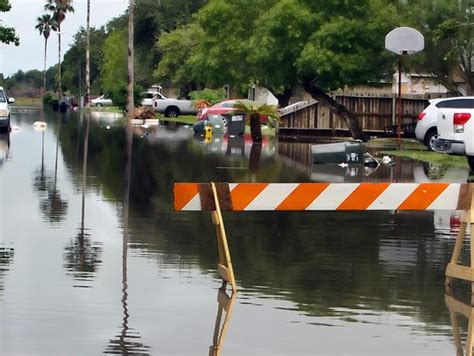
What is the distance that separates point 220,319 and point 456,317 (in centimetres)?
192

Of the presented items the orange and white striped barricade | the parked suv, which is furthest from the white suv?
the orange and white striped barricade

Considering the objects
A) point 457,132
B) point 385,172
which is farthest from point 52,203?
point 457,132

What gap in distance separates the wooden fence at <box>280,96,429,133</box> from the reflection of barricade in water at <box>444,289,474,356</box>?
39.2 m

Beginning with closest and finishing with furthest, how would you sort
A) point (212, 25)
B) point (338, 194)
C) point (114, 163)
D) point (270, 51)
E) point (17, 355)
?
point (17, 355) < point (338, 194) < point (114, 163) < point (270, 51) < point (212, 25)

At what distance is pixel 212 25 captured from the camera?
2749 inches

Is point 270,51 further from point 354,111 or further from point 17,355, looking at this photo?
point 17,355

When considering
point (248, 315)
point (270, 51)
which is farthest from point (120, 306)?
point (270, 51)

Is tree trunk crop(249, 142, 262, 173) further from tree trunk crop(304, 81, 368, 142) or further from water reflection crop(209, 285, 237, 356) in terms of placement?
water reflection crop(209, 285, 237, 356)

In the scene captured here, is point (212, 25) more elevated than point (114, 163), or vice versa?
point (212, 25)

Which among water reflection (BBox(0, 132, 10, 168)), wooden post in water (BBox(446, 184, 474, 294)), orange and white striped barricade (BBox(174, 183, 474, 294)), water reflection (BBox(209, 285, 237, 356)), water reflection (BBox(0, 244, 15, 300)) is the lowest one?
water reflection (BBox(0, 132, 10, 168))

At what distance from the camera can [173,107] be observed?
8494cm

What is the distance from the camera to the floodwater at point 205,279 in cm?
935

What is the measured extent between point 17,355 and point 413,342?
2816 mm

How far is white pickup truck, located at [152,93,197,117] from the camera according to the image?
278 feet
